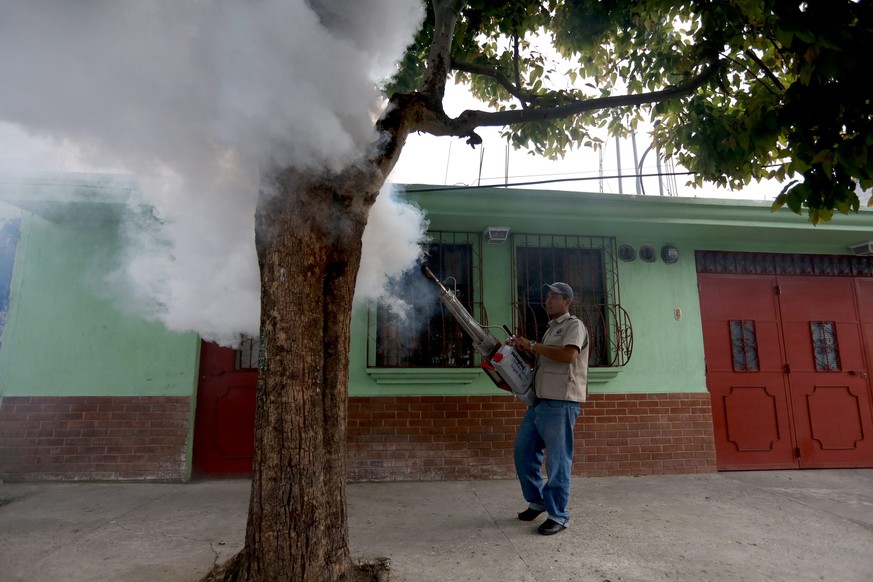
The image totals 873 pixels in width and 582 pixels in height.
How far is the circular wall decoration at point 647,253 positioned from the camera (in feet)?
19.4

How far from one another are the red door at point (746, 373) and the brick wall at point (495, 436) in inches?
12.7

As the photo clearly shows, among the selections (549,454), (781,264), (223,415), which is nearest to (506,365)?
(549,454)

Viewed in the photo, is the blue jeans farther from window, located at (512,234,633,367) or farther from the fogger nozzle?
window, located at (512,234,633,367)

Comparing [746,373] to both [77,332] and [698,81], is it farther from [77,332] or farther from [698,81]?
[77,332]

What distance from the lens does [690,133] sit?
412cm

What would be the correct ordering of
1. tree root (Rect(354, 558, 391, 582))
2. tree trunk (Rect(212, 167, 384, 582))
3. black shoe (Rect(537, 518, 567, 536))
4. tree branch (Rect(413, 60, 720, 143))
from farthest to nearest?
1. black shoe (Rect(537, 518, 567, 536))
2. tree branch (Rect(413, 60, 720, 143))
3. tree root (Rect(354, 558, 391, 582))
4. tree trunk (Rect(212, 167, 384, 582))

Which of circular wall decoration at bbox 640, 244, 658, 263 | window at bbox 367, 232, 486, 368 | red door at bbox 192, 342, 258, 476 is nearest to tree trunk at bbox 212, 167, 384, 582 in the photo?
window at bbox 367, 232, 486, 368

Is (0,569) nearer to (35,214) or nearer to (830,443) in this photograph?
(35,214)

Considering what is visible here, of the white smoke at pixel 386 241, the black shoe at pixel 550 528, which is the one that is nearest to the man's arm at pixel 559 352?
the black shoe at pixel 550 528

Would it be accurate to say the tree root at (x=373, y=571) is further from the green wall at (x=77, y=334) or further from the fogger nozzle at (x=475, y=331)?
the green wall at (x=77, y=334)

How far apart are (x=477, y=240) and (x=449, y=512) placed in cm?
283

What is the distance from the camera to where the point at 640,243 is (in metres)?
5.95

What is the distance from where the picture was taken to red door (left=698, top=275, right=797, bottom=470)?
18.9 ft

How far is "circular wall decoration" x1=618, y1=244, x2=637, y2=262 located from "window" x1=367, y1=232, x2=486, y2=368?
1.68 metres
